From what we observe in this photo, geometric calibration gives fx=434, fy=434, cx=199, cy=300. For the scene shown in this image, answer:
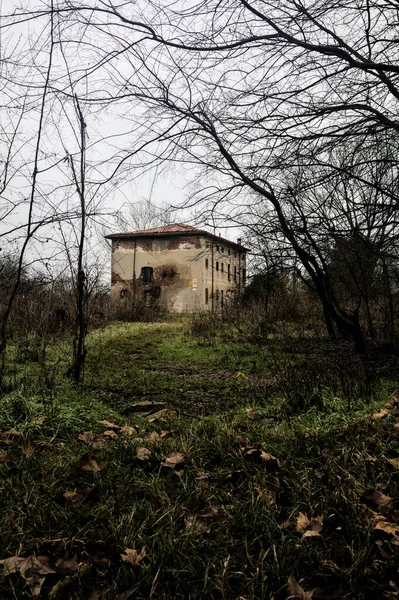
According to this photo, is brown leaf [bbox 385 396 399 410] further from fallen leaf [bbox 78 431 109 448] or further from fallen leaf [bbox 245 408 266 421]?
fallen leaf [bbox 78 431 109 448]

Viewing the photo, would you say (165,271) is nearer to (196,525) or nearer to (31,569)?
(196,525)

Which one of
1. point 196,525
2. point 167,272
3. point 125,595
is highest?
point 167,272

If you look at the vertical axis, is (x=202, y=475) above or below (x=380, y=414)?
below

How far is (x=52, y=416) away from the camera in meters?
3.61

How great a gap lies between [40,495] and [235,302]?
13257mm

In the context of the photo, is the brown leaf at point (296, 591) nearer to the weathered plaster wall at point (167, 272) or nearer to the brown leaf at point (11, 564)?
the brown leaf at point (11, 564)

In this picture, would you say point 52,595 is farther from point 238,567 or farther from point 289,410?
point 289,410

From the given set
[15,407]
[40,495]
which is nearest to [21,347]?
[15,407]

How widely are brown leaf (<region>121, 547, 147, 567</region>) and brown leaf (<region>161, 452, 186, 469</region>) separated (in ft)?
2.42

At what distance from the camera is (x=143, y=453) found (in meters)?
2.94

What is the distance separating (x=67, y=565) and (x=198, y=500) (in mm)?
784

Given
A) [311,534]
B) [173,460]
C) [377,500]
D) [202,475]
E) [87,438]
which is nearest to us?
[311,534]

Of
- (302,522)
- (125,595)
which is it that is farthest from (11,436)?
(302,522)

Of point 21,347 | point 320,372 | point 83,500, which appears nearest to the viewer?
point 83,500
